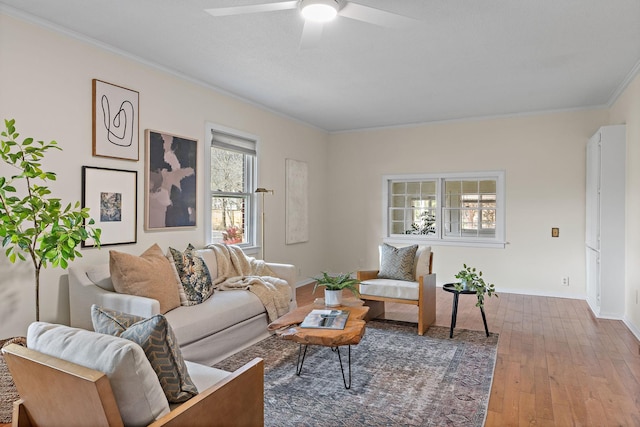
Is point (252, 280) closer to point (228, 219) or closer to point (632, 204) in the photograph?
point (228, 219)

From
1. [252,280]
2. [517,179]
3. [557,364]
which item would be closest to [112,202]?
[252,280]

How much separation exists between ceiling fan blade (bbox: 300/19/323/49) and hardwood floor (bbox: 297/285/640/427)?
8.94ft

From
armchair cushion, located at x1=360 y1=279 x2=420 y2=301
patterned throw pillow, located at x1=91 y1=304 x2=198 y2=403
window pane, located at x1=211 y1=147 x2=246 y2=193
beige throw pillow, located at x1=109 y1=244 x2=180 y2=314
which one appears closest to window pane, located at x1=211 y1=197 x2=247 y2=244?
window pane, located at x1=211 y1=147 x2=246 y2=193

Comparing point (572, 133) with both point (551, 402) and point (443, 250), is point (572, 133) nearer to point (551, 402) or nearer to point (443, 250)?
point (443, 250)

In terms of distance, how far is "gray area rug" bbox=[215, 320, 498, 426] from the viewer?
244 cm

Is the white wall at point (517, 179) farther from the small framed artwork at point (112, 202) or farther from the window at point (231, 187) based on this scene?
the small framed artwork at point (112, 202)

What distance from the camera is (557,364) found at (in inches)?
129

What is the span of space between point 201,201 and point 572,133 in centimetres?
508

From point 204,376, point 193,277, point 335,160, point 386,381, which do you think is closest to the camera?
point 204,376

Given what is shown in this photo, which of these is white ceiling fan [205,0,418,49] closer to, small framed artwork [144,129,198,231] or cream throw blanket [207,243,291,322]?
small framed artwork [144,129,198,231]

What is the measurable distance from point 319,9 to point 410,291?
8.79 feet

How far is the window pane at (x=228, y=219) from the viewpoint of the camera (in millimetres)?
5016

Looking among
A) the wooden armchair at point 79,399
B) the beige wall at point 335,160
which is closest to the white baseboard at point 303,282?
the beige wall at point 335,160

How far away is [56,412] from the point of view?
140 cm
